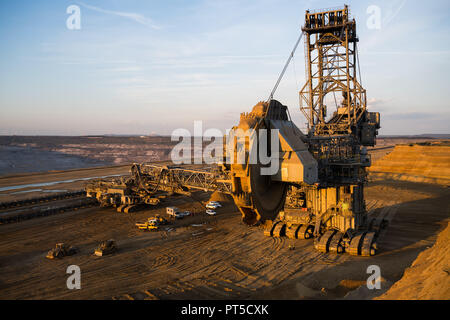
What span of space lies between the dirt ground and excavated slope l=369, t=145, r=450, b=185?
30.3m

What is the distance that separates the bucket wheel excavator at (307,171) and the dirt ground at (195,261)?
2246 mm

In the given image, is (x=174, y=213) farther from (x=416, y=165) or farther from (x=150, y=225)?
(x=416, y=165)

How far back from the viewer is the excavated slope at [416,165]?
60969mm

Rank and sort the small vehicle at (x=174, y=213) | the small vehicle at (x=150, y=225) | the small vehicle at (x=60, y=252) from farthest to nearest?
1. the small vehicle at (x=174, y=213)
2. the small vehicle at (x=150, y=225)
3. the small vehicle at (x=60, y=252)

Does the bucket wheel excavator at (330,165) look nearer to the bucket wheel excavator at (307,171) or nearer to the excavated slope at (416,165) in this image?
the bucket wheel excavator at (307,171)

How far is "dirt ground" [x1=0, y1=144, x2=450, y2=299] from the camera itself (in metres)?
17.9

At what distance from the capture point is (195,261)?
22.5 metres

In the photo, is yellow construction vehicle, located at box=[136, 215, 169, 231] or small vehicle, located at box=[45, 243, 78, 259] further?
yellow construction vehicle, located at box=[136, 215, 169, 231]

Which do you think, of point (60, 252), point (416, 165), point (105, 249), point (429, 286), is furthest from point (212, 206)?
point (416, 165)

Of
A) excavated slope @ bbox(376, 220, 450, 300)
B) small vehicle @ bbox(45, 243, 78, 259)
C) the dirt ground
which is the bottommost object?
the dirt ground

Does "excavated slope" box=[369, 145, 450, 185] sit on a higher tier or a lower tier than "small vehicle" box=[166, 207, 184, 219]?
higher

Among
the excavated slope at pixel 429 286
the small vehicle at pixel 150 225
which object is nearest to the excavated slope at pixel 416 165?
the small vehicle at pixel 150 225

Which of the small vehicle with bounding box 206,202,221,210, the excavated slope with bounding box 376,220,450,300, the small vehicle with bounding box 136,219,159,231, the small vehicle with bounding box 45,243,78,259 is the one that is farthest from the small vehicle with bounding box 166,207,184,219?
the excavated slope with bounding box 376,220,450,300

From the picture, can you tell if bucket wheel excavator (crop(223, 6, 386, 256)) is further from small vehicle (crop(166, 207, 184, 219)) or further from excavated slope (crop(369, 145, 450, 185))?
excavated slope (crop(369, 145, 450, 185))
